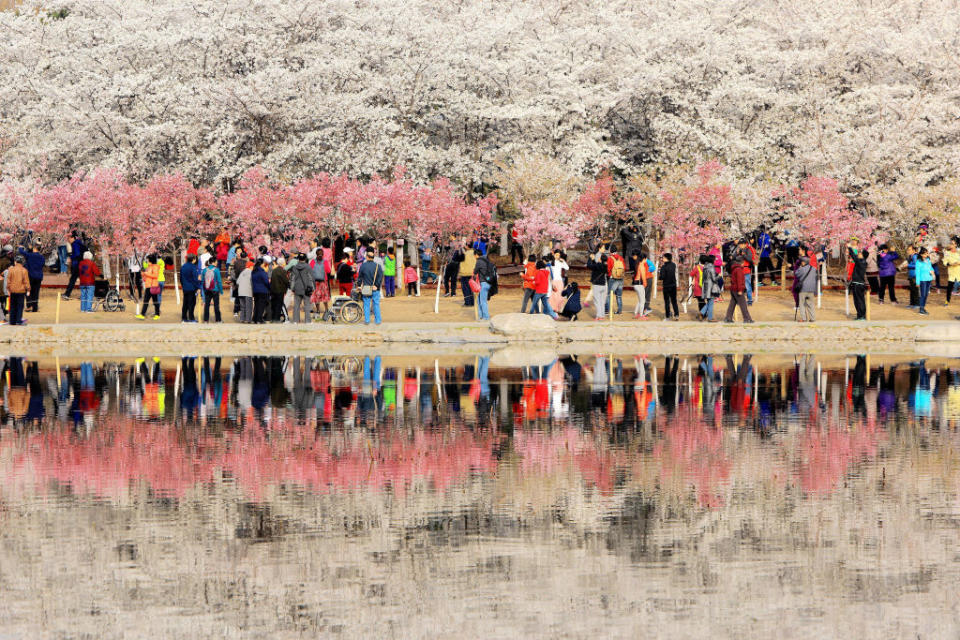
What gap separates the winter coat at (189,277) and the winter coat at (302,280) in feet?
7.34

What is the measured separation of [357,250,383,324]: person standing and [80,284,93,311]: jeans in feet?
25.8

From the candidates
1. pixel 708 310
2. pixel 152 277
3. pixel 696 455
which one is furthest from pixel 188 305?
pixel 696 455

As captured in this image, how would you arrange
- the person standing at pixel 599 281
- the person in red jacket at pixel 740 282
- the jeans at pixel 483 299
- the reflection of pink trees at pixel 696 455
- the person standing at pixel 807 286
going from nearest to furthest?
the reflection of pink trees at pixel 696 455 → the person in red jacket at pixel 740 282 → the person standing at pixel 807 286 → the jeans at pixel 483 299 → the person standing at pixel 599 281

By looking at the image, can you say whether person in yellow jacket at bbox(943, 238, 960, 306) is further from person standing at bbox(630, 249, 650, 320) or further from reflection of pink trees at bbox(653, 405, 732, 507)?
reflection of pink trees at bbox(653, 405, 732, 507)

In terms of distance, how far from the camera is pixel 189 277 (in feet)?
105

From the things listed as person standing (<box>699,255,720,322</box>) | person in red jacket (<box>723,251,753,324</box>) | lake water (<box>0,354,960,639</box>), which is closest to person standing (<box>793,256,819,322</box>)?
person in red jacket (<box>723,251,753,324</box>)

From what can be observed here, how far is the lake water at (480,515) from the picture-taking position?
7895mm

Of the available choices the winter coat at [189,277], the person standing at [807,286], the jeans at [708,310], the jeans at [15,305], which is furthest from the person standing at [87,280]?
the person standing at [807,286]

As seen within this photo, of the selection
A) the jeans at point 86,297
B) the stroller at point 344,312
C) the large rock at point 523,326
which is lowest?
the large rock at point 523,326

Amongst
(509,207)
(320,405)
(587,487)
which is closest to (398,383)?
(320,405)

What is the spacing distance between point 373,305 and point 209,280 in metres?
4.02

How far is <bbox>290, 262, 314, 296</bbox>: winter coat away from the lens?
1280 inches

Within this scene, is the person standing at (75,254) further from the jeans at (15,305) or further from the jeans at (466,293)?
the jeans at (466,293)

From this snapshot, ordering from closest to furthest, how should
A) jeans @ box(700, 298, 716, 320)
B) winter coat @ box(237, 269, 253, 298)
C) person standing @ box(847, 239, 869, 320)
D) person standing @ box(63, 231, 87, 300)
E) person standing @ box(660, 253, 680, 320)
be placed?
1. winter coat @ box(237, 269, 253, 298)
2. person standing @ box(660, 253, 680, 320)
3. person standing @ box(847, 239, 869, 320)
4. jeans @ box(700, 298, 716, 320)
5. person standing @ box(63, 231, 87, 300)
